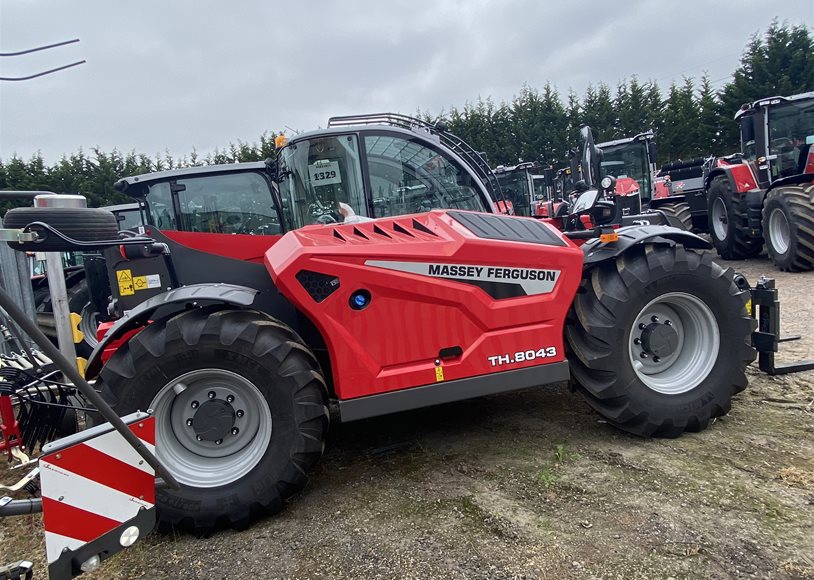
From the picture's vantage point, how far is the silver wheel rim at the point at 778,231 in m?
9.07

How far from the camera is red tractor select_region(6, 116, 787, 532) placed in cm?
269

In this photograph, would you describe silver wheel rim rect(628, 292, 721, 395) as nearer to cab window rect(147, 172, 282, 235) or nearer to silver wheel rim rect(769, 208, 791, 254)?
cab window rect(147, 172, 282, 235)

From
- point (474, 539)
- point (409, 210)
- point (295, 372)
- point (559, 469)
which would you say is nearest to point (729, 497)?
point (559, 469)

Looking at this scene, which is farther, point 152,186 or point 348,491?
point 152,186

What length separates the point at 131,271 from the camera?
4.75 m

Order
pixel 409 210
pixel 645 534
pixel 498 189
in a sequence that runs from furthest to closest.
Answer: pixel 498 189 → pixel 409 210 → pixel 645 534

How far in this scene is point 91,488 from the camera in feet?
6.36

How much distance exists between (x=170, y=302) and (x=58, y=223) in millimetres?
1124

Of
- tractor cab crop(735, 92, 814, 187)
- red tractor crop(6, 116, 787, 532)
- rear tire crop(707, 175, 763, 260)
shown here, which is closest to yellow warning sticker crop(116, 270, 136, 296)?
red tractor crop(6, 116, 787, 532)

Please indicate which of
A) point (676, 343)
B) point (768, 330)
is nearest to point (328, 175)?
point (676, 343)

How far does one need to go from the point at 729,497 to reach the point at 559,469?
81 centimetres

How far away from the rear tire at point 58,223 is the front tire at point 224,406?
0.99 metres

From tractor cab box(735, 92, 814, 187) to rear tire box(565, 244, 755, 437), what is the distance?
25.7 ft

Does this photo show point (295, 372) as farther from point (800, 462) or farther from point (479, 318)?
point (800, 462)
